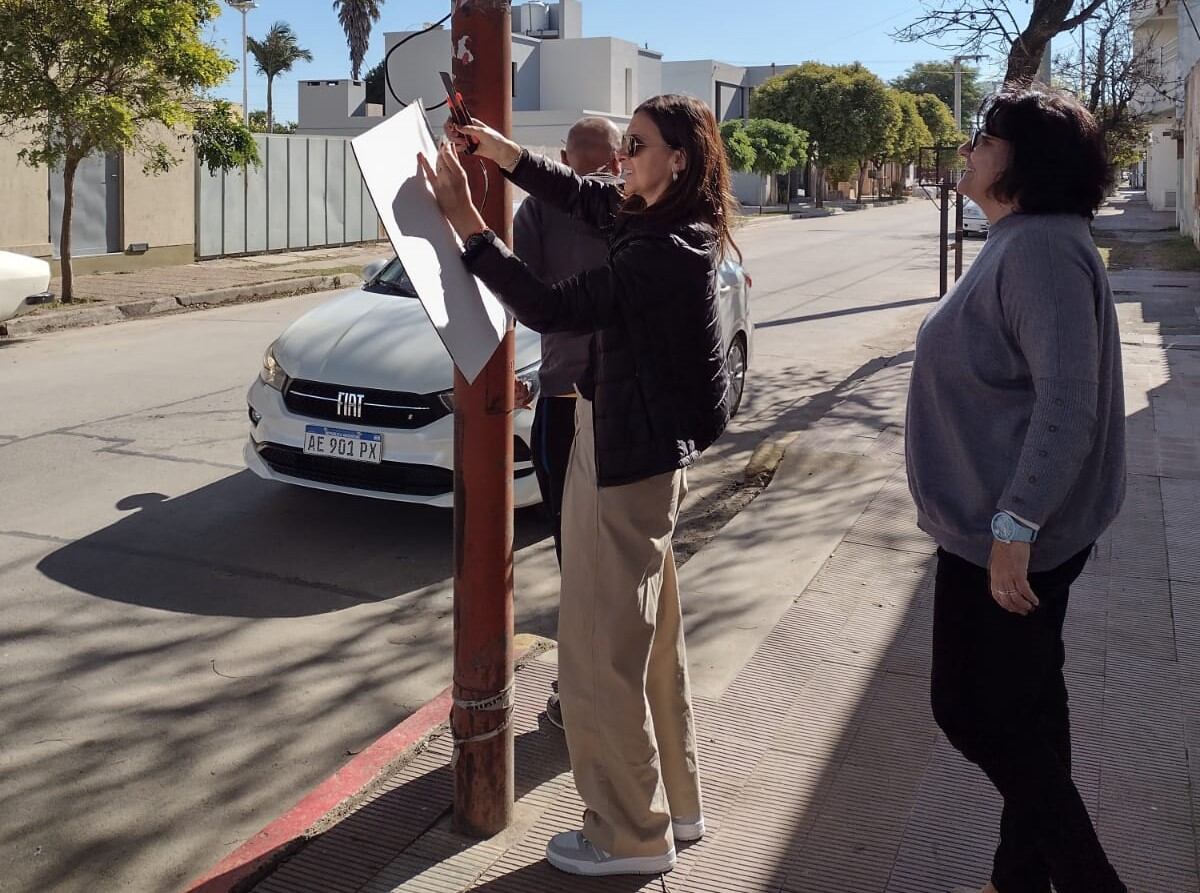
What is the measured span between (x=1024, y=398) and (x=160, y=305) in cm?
1532

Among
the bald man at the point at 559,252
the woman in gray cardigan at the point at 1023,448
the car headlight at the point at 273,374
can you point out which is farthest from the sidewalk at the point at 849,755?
the car headlight at the point at 273,374

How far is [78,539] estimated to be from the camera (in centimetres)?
648

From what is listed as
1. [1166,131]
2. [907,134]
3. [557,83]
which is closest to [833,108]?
[907,134]

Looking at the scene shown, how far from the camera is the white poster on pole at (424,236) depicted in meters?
2.59

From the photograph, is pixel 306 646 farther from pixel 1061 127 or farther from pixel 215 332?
pixel 215 332

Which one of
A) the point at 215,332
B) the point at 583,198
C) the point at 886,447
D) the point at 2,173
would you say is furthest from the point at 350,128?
the point at 583,198

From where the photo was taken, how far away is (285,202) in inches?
952

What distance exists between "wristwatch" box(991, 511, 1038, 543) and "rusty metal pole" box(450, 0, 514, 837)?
1248 mm

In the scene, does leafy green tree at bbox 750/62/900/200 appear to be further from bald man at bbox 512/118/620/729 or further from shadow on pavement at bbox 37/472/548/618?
bald man at bbox 512/118/620/729

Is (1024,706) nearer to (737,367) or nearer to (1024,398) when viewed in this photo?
(1024,398)

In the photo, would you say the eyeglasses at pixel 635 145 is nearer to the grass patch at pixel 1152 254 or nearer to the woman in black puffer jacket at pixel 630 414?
the woman in black puffer jacket at pixel 630 414

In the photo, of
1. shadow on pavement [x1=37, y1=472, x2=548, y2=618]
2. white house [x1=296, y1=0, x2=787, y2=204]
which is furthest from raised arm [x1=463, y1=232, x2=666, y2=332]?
white house [x1=296, y1=0, x2=787, y2=204]

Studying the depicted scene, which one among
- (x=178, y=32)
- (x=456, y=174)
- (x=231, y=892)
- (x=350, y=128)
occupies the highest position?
(x=350, y=128)

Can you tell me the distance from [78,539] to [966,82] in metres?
98.0
